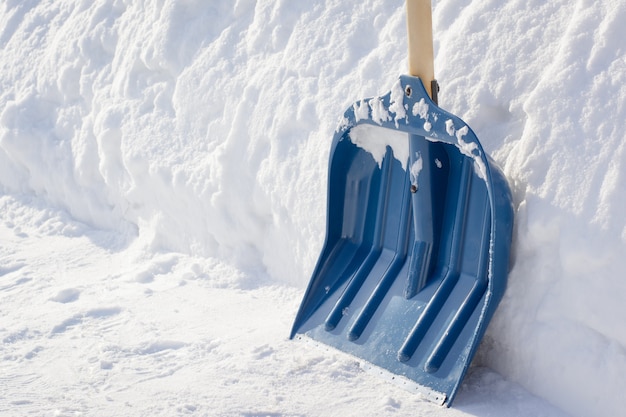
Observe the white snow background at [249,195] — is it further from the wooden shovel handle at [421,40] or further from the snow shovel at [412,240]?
the wooden shovel handle at [421,40]

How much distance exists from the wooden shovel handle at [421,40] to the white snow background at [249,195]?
19 cm

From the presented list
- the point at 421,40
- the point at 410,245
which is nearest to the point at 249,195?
the point at 410,245

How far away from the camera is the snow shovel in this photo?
235cm

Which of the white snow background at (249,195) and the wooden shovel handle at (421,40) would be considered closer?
the white snow background at (249,195)

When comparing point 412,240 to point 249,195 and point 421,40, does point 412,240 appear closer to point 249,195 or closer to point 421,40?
point 421,40

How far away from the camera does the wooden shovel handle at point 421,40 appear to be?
2.43 meters

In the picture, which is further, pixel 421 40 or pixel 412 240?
pixel 412 240

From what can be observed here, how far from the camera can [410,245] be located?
268 cm

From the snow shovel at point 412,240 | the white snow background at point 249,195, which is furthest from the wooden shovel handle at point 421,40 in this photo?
the white snow background at point 249,195

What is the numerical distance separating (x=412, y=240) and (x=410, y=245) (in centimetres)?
2

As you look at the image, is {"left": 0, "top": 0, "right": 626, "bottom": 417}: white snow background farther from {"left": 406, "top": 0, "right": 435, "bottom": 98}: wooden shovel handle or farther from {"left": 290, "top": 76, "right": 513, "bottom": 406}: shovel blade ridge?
{"left": 406, "top": 0, "right": 435, "bottom": 98}: wooden shovel handle

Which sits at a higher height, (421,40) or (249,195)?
(421,40)

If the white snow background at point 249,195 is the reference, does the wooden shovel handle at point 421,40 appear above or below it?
above

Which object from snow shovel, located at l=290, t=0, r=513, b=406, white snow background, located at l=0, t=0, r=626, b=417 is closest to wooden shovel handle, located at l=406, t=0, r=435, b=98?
snow shovel, located at l=290, t=0, r=513, b=406
